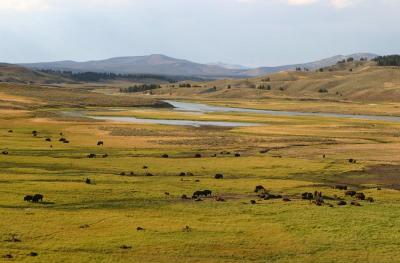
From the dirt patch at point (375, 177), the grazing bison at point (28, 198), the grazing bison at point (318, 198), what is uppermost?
the grazing bison at point (28, 198)

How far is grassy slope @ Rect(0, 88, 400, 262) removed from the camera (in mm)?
32375

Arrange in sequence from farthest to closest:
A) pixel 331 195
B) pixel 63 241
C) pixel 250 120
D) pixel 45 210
Result: pixel 250 120, pixel 331 195, pixel 45 210, pixel 63 241

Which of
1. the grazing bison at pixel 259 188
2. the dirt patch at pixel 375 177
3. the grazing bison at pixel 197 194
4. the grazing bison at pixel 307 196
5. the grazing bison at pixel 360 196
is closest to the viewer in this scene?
the grazing bison at pixel 197 194

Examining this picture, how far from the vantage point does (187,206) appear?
4262 centimetres

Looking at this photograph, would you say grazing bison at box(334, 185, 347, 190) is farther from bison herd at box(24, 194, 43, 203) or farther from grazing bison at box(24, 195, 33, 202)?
grazing bison at box(24, 195, 33, 202)

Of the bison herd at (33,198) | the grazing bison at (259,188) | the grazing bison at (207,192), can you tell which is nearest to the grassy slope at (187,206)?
the grazing bison at (259,188)

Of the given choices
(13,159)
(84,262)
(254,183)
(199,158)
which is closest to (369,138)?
(199,158)

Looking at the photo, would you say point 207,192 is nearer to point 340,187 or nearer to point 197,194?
point 197,194

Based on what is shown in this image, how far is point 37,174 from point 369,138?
58.1 meters

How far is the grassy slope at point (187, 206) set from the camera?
106 feet

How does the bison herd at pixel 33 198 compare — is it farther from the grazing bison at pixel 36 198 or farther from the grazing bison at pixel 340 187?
the grazing bison at pixel 340 187

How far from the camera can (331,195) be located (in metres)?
48.5

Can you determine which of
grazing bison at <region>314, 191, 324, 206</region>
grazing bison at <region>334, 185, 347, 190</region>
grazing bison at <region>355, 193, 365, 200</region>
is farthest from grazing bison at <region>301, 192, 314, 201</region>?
grazing bison at <region>334, 185, 347, 190</region>

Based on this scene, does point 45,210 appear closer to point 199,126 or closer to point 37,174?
point 37,174
